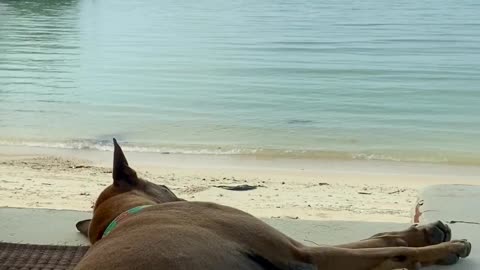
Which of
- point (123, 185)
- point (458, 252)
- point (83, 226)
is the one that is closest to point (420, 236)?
point (458, 252)

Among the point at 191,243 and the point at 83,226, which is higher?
the point at 191,243

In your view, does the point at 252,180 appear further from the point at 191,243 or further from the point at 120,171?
the point at 191,243

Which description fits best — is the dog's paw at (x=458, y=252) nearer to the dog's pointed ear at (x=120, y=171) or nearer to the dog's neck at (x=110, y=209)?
the dog's neck at (x=110, y=209)

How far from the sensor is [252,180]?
8523mm

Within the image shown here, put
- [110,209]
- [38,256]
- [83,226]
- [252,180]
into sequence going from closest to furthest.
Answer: [110,209] < [38,256] < [83,226] < [252,180]

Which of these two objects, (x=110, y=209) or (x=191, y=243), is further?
(x=110, y=209)

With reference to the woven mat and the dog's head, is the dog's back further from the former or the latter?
the woven mat

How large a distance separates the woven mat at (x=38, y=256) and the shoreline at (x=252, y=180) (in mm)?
2618

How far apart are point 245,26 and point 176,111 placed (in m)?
18.1

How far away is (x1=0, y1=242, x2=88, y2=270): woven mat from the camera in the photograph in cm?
386

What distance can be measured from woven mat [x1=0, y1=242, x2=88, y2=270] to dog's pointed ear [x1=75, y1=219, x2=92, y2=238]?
0.33 feet

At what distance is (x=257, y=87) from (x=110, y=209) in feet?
40.6

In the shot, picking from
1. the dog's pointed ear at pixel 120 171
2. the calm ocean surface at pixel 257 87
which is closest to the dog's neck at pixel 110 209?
Result: the dog's pointed ear at pixel 120 171

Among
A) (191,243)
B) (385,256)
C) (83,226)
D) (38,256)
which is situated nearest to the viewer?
(191,243)
